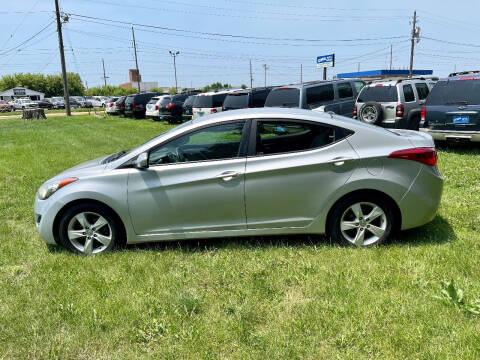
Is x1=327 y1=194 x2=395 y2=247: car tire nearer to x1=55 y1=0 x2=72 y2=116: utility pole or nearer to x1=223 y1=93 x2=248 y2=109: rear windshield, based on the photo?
x1=223 y1=93 x2=248 y2=109: rear windshield

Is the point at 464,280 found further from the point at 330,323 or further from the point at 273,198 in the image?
the point at 273,198

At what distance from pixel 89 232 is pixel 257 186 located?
74.5 inches

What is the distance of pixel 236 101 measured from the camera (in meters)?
14.6

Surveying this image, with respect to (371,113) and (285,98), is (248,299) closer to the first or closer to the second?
(371,113)

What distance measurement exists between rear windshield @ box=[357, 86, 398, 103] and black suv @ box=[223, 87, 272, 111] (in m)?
4.33

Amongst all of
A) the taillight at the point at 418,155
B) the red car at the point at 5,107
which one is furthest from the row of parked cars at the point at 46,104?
the taillight at the point at 418,155

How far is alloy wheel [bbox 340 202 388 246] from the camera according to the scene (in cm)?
404

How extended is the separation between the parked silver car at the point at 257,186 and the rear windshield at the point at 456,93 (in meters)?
5.30

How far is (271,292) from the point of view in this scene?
3.40 m

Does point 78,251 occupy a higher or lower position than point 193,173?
lower

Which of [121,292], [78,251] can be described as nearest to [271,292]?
[121,292]

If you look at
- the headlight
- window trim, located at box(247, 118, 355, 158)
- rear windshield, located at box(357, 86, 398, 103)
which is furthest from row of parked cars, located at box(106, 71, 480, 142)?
the headlight

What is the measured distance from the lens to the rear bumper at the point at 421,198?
398 cm

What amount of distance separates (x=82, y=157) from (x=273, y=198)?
8.35m
